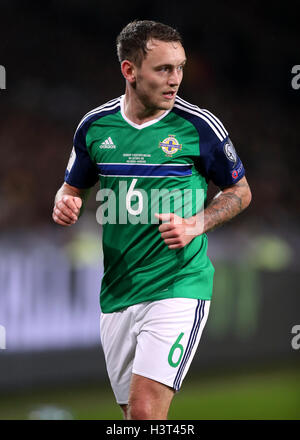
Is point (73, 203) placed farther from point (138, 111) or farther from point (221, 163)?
point (221, 163)

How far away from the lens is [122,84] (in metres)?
12.1

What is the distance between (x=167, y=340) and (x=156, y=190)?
2.41ft

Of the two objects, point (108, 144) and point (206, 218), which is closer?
point (206, 218)

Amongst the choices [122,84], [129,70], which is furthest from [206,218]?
[122,84]

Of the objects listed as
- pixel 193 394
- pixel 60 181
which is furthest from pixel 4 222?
pixel 193 394

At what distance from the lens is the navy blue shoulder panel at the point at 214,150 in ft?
12.0

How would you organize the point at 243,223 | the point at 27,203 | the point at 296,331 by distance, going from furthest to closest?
the point at 243,223 → the point at 27,203 → the point at 296,331

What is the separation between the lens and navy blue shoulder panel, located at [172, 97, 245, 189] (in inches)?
144

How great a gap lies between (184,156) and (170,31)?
0.61 m

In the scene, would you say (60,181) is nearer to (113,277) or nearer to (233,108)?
(233,108)

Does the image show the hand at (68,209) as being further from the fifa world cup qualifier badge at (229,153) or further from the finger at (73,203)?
the fifa world cup qualifier badge at (229,153)

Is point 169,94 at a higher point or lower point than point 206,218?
higher

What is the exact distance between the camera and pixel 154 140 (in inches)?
146
